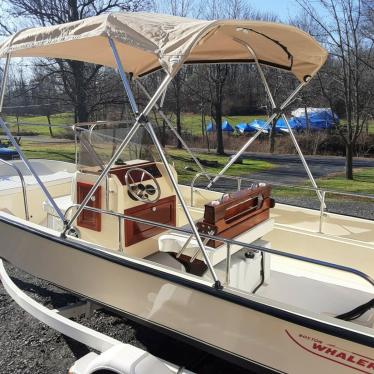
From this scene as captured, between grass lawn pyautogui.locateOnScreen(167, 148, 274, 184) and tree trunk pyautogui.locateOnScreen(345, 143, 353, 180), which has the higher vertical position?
tree trunk pyautogui.locateOnScreen(345, 143, 353, 180)

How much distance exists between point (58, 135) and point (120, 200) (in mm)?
16430

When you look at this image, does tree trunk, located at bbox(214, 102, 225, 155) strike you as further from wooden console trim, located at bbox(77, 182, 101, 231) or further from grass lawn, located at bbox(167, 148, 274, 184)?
wooden console trim, located at bbox(77, 182, 101, 231)

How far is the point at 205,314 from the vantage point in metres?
2.67

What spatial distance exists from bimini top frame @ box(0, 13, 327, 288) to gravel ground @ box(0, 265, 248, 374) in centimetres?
102

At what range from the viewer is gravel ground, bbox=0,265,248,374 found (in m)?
3.32

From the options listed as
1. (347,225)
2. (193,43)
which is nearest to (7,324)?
(193,43)

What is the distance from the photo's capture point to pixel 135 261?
3.01m

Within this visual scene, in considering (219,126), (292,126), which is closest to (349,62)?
(219,126)

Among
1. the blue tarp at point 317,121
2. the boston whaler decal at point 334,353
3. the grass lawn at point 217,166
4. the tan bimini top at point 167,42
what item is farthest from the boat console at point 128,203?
the blue tarp at point 317,121

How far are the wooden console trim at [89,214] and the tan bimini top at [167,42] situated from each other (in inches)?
52.2

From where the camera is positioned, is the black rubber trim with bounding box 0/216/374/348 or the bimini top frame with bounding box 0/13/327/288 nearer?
the black rubber trim with bounding box 0/216/374/348

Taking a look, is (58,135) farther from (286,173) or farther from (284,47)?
(284,47)

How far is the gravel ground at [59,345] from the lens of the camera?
3.32 m

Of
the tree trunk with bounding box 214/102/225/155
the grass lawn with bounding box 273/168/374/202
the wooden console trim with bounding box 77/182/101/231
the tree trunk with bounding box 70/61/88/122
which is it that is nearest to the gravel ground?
the wooden console trim with bounding box 77/182/101/231
